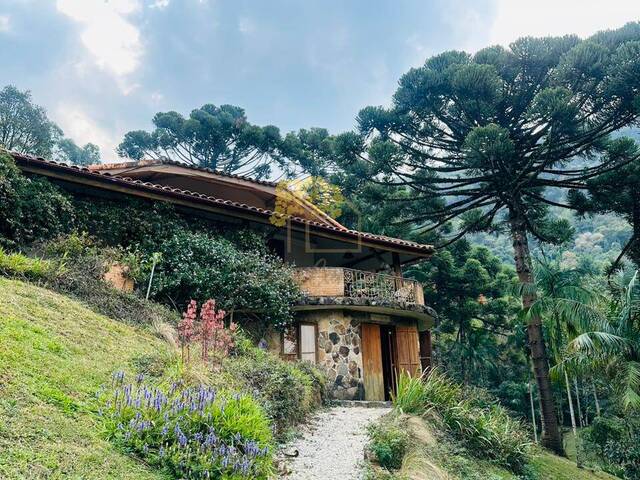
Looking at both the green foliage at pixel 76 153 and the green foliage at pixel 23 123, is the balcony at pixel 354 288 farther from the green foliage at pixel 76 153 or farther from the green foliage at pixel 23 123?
the green foliage at pixel 76 153

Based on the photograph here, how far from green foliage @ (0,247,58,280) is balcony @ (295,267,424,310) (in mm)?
6269

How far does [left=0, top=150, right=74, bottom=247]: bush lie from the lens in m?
10.3

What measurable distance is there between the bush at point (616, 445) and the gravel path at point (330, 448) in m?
11.6


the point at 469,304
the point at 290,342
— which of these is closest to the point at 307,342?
the point at 290,342

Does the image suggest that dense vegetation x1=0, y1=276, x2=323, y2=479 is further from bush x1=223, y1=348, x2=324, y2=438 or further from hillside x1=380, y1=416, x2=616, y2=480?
hillside x1=380, y1=416, x2=616, y2=480

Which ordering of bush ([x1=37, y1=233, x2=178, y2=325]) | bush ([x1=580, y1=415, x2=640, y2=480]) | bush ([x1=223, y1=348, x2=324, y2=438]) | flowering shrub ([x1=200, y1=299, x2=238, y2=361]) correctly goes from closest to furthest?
flowering shrub ([x1=200, y1=299, x2=238, y2=361]) → bush ([x1=223, y1=348, x2=324, y2=438]) → bush ([x1=37, y1=233, x2=178, y2=325]) → bush ([x1=580, y1=415, x2=640, y2=480])

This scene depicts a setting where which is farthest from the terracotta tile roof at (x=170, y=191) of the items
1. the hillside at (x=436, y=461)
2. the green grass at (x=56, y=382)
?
the hillside at (x=436, y=461)

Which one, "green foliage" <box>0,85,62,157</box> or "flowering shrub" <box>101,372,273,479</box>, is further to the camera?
"green foliage" <box>0,85,62,157</box>

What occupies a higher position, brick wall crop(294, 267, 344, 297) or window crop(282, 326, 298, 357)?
brick wall crop(294, 267, 344, 297)

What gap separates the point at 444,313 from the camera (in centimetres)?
2622

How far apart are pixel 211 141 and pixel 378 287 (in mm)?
21296

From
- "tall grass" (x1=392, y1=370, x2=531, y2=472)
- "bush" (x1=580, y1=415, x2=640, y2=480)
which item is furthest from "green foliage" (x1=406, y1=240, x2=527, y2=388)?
"tall grass" (x1=392, y1=370, x2=531, y2=472)

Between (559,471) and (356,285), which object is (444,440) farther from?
(356,285)

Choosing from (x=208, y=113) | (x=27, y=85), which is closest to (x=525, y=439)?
(x=208, y=113)
